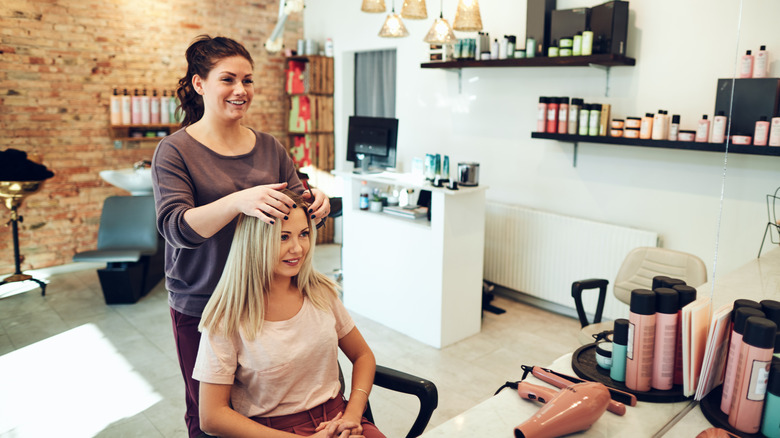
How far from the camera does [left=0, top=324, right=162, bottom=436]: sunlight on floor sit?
2723 millimetres

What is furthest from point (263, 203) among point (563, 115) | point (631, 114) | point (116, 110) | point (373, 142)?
point (116, 110)

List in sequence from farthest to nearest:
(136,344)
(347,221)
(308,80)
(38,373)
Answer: (308,80) → (347,221) → (136,344) → (38,373)

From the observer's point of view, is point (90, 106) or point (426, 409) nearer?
point (426, 409)

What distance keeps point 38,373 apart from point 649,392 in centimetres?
325

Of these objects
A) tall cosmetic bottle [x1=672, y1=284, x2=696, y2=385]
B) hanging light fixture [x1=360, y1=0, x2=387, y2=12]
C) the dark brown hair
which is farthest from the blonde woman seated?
hanging light fixture [x1=360, y1=0, x2=387, y2=12]

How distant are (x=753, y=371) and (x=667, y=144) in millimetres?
2355

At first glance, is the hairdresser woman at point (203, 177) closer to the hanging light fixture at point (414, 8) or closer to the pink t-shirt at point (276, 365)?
the pink t-shirt at point (276, 365)

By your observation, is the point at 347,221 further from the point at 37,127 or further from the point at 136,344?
the point at 37,127

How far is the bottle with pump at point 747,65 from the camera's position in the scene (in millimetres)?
3021

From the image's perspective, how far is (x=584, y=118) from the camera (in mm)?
3686

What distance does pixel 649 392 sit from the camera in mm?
1406

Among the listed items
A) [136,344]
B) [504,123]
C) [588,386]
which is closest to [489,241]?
[504,123]

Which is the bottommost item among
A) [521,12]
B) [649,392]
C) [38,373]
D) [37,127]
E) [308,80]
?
[38,373]

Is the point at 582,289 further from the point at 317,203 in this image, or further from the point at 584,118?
the point at 317,203
